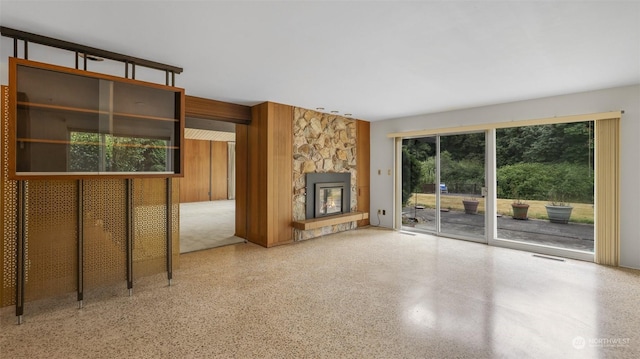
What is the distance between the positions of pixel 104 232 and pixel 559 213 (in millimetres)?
6569

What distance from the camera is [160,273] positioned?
3.60 metres

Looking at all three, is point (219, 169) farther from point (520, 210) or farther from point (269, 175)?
point (520, 210)

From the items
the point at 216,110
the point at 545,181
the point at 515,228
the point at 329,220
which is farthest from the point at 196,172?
the point at 545,181

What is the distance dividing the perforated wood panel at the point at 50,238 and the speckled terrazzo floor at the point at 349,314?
0.24 m

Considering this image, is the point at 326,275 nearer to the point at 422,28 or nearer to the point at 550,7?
the point at 422,28

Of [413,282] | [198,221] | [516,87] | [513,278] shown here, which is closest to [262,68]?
[413,282]

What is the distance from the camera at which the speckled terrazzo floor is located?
85.4 inches

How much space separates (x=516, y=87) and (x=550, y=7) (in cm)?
221

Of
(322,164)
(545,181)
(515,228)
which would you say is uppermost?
(322,164)

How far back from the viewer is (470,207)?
5645 mm

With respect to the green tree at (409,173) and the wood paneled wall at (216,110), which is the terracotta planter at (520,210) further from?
the wood paneled wall at (216,110)

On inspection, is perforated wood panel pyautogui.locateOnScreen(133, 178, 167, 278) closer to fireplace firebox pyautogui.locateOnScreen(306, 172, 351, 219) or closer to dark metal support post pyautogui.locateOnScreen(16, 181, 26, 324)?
dark metal support post pyautogui.locateOnScreen(16, 181, 26, 324)

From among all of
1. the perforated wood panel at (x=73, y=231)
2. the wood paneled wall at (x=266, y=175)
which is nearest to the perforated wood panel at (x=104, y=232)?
the perforated wood panel at (x=73, y=231)

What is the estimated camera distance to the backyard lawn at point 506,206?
459 cm
